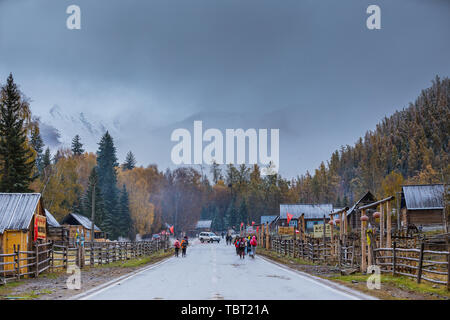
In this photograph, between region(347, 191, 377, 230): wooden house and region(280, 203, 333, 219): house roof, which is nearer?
region(347, 191, 377, 230): wooden house

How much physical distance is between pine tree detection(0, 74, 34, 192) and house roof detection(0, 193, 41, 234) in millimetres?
19562

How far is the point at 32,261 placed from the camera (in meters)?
21.8

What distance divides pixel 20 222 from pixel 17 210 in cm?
92

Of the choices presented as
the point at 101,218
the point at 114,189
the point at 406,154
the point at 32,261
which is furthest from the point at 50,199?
the point at 406,154

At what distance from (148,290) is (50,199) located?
54.3 meters

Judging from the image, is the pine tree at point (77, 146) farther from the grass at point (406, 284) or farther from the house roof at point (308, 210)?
the grass at point (406, 284)

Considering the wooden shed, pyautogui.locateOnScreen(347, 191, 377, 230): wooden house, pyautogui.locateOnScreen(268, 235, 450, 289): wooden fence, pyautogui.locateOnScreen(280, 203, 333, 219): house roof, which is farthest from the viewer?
pyautogui.locateOnScreen(280, 203, 333, 219): house roof

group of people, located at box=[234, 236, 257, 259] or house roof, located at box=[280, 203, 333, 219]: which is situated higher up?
house roof, located at box=[280, 203, 333, 219]

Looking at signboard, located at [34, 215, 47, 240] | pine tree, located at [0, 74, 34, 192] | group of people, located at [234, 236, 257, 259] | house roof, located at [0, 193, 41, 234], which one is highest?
pine tree, located at [0, 74, 34, 192]

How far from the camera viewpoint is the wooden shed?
21953mm

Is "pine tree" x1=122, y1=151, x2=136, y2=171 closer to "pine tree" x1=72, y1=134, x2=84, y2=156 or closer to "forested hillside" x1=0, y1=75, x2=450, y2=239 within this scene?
"forested hillside" x1=0, y1=75, x2=450, y2=239

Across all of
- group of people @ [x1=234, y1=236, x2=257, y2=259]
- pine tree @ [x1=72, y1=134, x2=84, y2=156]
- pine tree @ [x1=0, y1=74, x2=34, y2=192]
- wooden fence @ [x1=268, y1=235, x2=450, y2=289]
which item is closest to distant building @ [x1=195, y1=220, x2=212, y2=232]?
pine tree @ [x1=72, y1=134, x2=84, y2=156]

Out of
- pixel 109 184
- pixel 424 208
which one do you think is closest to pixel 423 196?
pixel 424 208
